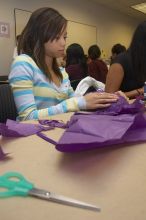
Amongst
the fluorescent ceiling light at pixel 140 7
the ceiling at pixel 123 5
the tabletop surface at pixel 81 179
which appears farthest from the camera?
the fluorescent ceiling light at pixel 140 7

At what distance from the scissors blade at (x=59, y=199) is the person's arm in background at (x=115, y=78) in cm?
143

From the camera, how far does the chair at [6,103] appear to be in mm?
1319

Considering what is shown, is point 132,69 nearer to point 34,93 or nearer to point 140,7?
point 34,93

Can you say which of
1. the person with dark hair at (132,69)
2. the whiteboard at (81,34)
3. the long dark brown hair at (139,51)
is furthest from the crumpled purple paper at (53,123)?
the whiteboard at (81,34)

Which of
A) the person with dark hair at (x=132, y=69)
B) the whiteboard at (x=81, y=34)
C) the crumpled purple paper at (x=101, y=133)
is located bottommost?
the crumpled purple paper at (x=101, y=133)

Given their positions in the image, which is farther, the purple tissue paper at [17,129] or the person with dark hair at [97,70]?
the person with dark hair at [97,70]

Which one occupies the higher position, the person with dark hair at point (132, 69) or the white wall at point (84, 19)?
the white wall at point (84, 19)

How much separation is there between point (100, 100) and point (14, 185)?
587mm

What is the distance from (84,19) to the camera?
5.73 meters

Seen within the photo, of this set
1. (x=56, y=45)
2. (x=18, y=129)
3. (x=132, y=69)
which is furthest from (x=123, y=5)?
(x=18, y=129)

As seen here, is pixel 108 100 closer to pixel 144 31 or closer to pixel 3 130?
pixel 3 130

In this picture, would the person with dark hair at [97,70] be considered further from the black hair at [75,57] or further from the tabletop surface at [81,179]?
the tabletop surface at [81,179]

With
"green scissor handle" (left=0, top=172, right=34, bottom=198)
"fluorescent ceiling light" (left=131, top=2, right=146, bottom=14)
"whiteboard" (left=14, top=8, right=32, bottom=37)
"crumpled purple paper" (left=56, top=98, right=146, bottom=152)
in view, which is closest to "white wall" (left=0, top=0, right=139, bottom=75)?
"whiteboard" (left=14, top=8, right=32, bottom=37)

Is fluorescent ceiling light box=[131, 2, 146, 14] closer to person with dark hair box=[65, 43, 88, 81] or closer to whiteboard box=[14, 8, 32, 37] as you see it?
whiteboard box=[14, 8, 32, 37]
